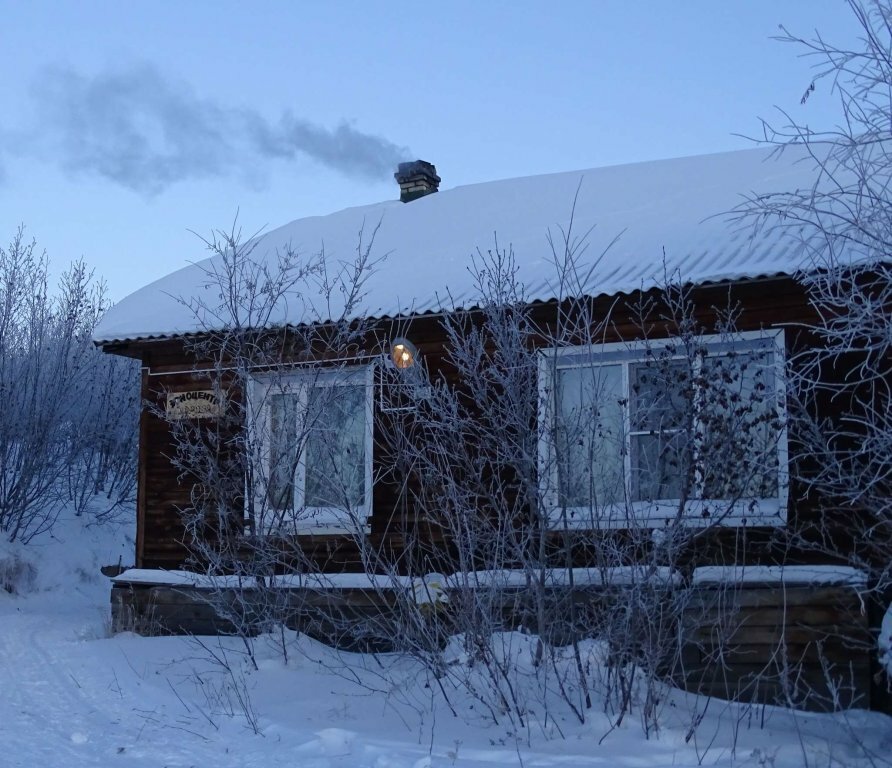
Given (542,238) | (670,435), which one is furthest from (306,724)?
(542,238)

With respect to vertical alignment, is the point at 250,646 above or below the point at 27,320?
below

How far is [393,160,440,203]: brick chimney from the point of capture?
14.5 meters

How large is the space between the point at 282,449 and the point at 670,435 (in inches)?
151

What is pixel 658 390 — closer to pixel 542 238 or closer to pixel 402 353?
pixel 402 353

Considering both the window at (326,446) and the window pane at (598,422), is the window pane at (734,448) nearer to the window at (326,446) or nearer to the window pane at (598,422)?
the window pane at (598,422)

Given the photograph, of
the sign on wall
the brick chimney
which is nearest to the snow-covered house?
the sign on wall

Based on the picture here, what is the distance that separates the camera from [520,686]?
23.0ft

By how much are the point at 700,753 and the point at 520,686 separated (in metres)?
1.47

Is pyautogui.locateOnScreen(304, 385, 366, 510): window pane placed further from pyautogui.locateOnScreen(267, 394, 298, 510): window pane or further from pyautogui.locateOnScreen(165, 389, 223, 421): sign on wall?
pyautogui.locateOnScreen(165, 389, 223, 421): sign on wall

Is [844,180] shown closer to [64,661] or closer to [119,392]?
[64,661]

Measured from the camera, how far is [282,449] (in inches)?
386

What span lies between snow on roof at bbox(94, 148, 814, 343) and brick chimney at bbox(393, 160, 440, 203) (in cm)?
31

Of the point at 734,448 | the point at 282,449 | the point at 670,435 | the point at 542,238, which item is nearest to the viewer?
the point at 734,448

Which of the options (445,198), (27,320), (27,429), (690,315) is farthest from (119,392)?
(690,315)
